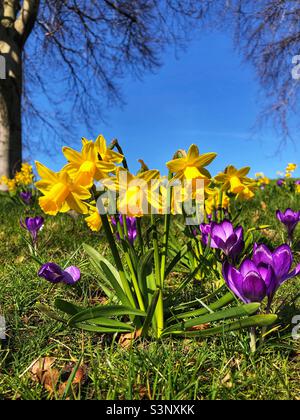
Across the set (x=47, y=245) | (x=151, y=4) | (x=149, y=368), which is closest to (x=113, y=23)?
(x=151, y=4)

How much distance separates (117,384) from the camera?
104 centimetres

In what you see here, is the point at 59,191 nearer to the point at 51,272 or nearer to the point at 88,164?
the point at 88,164

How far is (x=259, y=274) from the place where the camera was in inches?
42.5

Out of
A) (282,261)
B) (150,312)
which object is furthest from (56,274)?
(282,261)

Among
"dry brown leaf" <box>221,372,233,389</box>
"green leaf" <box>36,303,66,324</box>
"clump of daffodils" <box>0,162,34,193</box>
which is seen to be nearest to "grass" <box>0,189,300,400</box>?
"dry brown leaf" <box>221,372,233,389</box>

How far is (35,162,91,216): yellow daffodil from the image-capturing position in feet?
3.51

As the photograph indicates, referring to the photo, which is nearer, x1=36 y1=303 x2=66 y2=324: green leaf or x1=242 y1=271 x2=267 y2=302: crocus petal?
x1=242 y1=271 x2=267 y2=302: crocus petal

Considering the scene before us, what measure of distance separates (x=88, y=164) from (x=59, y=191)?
119mm

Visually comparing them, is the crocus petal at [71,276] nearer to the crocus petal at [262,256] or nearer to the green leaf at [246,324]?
the green leaf at [246,324]

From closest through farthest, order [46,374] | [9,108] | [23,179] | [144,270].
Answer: [46,374]
[144,270]
[23,179]
[9,108]

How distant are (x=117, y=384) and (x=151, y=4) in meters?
9.47

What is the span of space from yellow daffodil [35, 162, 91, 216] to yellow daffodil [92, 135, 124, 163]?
0.12m

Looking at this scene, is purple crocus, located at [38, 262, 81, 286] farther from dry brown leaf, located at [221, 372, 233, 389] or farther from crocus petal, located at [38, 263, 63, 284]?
dry brown leaf, located at [221, 372, 233, 389]

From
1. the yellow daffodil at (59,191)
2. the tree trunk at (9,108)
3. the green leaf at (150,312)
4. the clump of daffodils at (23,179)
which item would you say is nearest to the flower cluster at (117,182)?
the yellow daffodil at (59,191)
